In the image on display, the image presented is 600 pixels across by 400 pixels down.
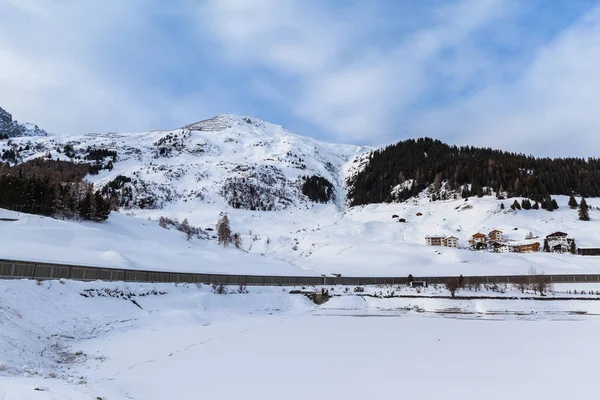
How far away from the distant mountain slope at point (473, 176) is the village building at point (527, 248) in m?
40.1

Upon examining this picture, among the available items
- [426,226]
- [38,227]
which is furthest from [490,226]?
[38,227]

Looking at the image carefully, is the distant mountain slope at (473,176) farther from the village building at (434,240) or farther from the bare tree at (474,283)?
the bare tree at (474,283)

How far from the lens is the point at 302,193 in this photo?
7156 inches

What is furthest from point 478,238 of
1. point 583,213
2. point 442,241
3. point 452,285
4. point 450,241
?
point 452,285

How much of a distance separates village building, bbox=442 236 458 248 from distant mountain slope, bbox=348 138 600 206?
45.0m

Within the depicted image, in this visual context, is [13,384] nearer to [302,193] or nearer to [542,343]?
[542,343]

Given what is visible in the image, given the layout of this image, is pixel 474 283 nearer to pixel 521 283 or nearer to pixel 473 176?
pixel 521 283

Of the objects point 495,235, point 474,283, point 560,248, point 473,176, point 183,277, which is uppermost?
point 473,176

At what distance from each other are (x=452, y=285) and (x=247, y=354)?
43022 mm

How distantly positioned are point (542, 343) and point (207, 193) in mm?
155240

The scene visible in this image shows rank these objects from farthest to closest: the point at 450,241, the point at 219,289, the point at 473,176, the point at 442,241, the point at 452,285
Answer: the point at 473,176 < the point at 442,241 < the point at 450,241 < the point at 452,285 < the point at 219,289

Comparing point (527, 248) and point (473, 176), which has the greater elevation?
point (473, 176)

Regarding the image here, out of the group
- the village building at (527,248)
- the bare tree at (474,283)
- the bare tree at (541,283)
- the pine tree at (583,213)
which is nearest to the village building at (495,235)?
the village building at (527,248)

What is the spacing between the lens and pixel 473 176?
5999 inches
